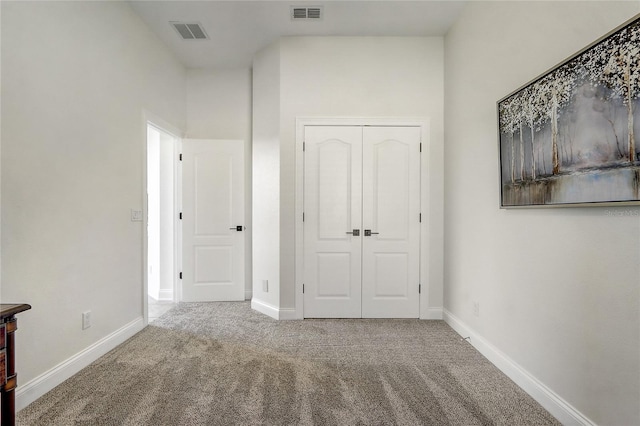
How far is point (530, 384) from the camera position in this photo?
192 centimetres

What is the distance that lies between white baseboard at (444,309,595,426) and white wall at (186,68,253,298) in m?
2.69

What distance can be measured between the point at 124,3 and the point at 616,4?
137 inches

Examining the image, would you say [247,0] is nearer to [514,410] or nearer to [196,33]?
[196,33]

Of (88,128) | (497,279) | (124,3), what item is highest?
(124,3)

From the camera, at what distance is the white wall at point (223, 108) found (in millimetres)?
3938

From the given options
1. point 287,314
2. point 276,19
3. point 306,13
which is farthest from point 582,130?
point 287,314

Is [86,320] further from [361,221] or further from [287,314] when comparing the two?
[361,221]

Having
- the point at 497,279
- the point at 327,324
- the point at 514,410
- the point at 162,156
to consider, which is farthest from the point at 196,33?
the point at 514,410

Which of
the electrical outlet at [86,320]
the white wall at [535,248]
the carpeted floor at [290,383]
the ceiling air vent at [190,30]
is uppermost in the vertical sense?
the ceiling air vent at [190,30]

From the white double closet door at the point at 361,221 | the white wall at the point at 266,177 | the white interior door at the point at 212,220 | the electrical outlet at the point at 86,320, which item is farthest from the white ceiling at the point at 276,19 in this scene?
the electrical outlet at the point at 86,320

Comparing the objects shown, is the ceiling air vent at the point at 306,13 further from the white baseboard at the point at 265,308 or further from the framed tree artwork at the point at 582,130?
the white baseboard at the point at 265,308

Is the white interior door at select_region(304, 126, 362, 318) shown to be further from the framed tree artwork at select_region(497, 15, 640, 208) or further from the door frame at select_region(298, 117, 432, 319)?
the framed tree artwork at select_region(497, 15, 640, 208)

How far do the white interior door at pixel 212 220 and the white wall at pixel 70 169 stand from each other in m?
0.88

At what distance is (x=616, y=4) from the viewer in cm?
139
